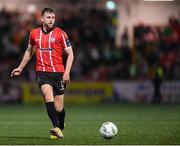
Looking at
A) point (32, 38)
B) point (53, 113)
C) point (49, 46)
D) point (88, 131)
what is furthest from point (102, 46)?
point (53, 113)

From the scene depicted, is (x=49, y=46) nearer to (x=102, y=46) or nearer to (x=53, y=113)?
(x=53, y=113)

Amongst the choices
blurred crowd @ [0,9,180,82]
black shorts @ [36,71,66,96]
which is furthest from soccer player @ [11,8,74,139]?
blurred crowd @ [0,9,180,82]

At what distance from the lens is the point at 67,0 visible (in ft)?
97.8

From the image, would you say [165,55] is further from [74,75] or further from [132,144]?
[132,144]

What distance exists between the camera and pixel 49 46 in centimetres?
1121

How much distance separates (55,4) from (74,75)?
347cm

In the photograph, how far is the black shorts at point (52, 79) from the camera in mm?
11234

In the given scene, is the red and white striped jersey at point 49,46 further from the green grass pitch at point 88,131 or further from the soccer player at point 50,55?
the green grass pitch at point 88,131

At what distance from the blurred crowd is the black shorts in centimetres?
1666

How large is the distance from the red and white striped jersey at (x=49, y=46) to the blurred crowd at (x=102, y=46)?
16725 millimetres

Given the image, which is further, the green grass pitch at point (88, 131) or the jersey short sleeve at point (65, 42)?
the jersey short sleeve at point (65, 42)

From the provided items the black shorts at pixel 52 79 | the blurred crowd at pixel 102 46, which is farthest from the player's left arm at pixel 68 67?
the blurred crowd at pixel 102 46

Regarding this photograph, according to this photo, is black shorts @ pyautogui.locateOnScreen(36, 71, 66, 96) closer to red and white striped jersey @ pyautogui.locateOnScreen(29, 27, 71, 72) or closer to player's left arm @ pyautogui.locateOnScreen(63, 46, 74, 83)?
red and white striped jersey @ pyautogui.locateOnScreen(29, 27, 71, 72)

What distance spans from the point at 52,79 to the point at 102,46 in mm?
18108
